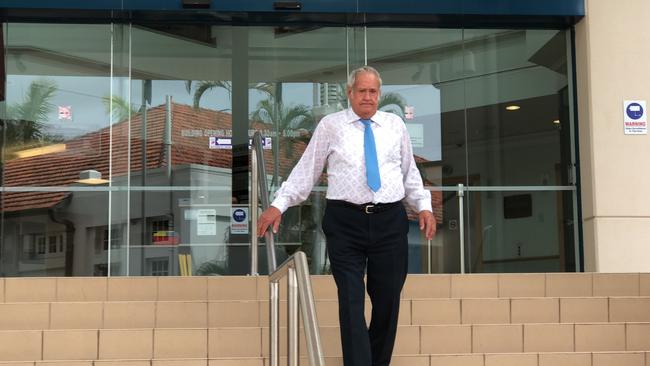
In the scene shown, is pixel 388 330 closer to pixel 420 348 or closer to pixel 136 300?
pixel 420 348

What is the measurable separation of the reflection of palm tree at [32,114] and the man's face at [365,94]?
6304 mm

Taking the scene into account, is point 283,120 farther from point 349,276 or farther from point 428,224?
point 349,276

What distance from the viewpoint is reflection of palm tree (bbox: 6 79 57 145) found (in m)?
10.0

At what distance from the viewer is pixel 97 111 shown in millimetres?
10102

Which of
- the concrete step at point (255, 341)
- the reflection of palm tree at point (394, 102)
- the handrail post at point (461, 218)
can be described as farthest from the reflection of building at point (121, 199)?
the concrete step at point (255, 341)

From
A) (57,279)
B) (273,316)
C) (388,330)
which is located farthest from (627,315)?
(57,279)

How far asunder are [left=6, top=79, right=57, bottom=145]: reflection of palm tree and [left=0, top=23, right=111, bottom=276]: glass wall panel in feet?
0.03

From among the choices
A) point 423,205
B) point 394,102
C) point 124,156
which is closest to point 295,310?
point 423,205

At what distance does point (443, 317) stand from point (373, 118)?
1885mm

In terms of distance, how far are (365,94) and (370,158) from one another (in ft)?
1.00

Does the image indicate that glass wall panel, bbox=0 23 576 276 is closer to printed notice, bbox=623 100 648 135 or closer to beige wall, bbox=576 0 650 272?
beige wall, bbox=576 0 650 272

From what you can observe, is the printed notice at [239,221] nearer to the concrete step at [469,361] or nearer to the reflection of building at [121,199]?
the reflection of building at [121,199]

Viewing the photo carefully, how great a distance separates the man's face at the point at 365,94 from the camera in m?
4.48

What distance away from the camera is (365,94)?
4.51 metres
